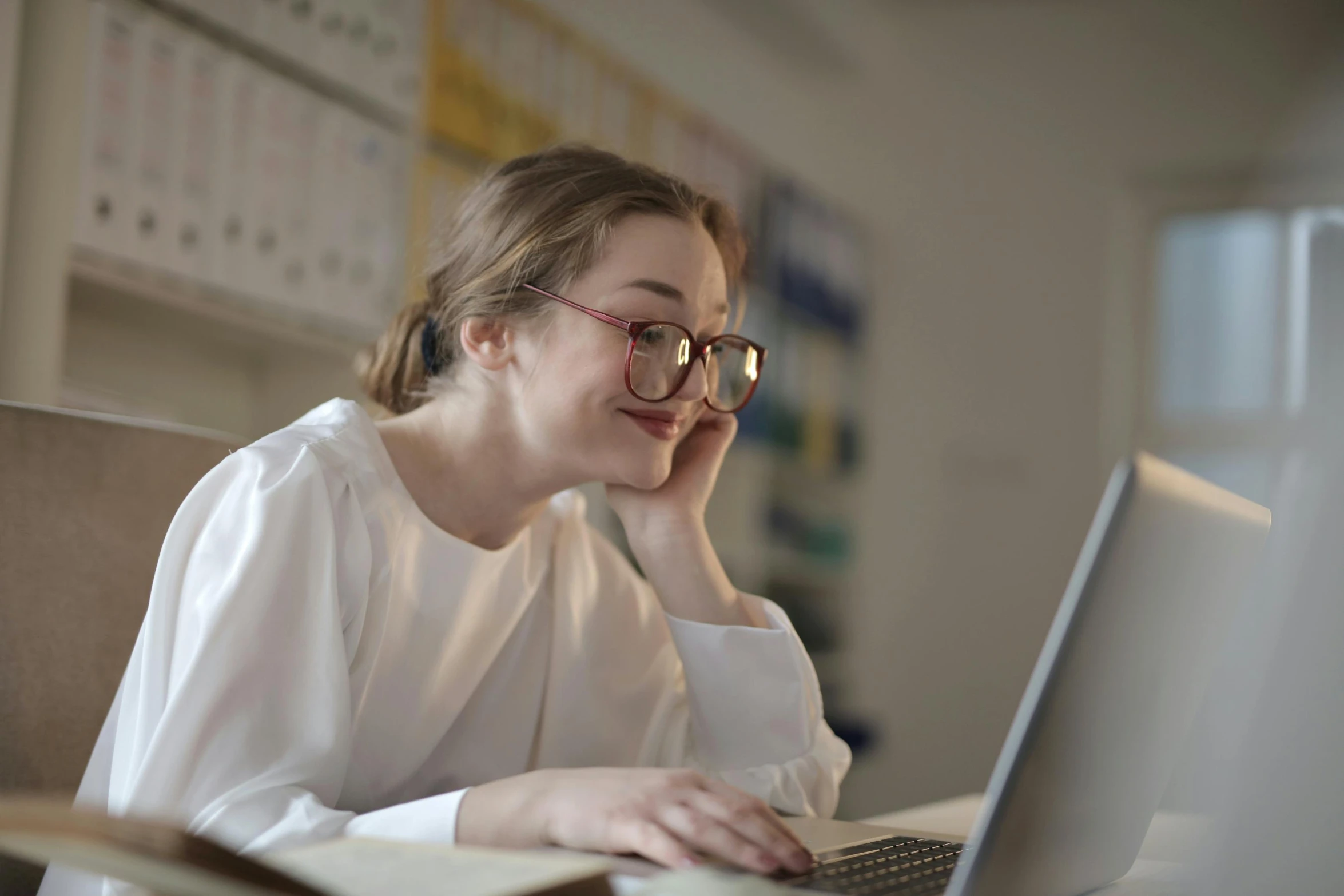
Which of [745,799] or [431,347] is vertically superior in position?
[431,347]

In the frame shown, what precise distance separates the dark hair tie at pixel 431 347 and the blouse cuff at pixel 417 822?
0.63 meters

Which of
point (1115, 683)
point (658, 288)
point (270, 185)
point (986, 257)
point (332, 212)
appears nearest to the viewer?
point (1115, 683)

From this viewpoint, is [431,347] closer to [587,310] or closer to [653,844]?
[587,310]

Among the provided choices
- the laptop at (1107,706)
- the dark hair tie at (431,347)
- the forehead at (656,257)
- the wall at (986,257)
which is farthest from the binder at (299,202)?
the wall at (986,257)

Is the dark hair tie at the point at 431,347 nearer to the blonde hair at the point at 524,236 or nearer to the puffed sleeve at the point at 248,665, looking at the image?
the blonde hair at the point at 524,236

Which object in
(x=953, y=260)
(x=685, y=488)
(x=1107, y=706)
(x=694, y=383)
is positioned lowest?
(x=1107, y=706)

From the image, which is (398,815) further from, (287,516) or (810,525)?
(810,525)

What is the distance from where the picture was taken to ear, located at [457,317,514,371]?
1313 millimetres

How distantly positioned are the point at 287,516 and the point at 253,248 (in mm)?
1336

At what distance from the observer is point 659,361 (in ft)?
4.15

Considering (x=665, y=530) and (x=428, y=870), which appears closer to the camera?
(x=428, y=870)

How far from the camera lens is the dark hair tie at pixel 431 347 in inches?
54.3

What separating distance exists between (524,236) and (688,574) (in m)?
0.42

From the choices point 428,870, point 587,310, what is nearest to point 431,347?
point 587,310
